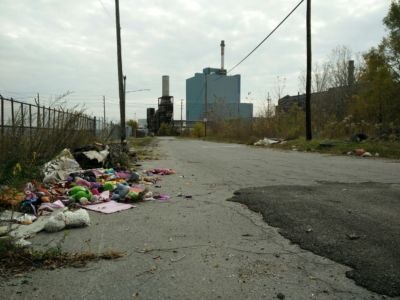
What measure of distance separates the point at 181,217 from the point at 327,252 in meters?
2.22

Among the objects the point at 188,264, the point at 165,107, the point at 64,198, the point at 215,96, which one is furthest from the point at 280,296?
the point at 165,107

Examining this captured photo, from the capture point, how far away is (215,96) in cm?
6000

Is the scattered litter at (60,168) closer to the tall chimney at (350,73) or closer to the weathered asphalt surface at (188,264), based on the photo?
the weathered asphalt surface at (188,264)

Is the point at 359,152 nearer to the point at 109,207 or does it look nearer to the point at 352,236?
the point at 109,207

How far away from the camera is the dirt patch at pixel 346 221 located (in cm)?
366

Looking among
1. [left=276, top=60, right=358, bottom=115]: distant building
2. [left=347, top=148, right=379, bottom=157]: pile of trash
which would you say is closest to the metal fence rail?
[left=347, top=148, right=379, bottom=157]: pile of trash

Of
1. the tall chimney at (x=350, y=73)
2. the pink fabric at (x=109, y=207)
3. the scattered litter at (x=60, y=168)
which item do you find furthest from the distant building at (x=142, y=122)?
the pink fabric at (x=109, y=207)

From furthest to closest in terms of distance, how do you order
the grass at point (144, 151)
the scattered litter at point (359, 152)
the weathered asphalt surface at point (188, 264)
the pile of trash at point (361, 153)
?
the grass at point (144, 151)
the scattered litter at point (359, 152)
the pile of trash at point (361, 153)
the weathered asphalt surface at point (188, 264)

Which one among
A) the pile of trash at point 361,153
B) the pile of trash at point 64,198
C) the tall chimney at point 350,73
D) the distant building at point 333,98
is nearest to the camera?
the pile of trash at point 64,198

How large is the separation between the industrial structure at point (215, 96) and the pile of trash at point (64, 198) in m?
33.7

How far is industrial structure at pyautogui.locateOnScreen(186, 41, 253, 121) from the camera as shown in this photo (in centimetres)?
5753

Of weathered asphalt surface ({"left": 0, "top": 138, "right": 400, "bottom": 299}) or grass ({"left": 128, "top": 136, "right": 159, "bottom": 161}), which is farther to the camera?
grass ({"left": 128, "top": 136, "right": 159, "bottom": 161})

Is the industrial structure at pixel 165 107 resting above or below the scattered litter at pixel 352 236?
above

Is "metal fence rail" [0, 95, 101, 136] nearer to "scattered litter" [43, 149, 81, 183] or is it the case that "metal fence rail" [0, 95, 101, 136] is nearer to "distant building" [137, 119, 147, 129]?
"scattered litter" [43, 149, 81, 183]
